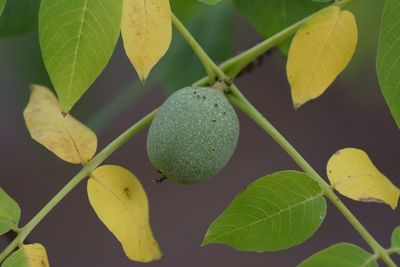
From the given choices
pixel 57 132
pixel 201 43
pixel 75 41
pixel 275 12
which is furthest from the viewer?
pixel 201 43

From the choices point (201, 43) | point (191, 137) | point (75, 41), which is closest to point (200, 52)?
point (191, 137)

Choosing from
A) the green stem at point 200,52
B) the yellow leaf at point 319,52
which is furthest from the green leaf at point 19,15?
the yellow leaf at point 319,52

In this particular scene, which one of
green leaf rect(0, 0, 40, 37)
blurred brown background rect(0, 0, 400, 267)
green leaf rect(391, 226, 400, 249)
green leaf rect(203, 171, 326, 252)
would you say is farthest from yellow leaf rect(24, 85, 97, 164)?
blurred brown background rect(0, 0, 400, 267)

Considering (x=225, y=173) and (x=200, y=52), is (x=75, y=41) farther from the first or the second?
(x=225, y=173)

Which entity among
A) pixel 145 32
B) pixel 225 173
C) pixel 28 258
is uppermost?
pixel 145 32

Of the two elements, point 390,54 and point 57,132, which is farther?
point 57,132

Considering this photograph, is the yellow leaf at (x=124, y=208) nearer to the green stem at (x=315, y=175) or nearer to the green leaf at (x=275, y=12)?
the green stem at (x=315, y=175)
